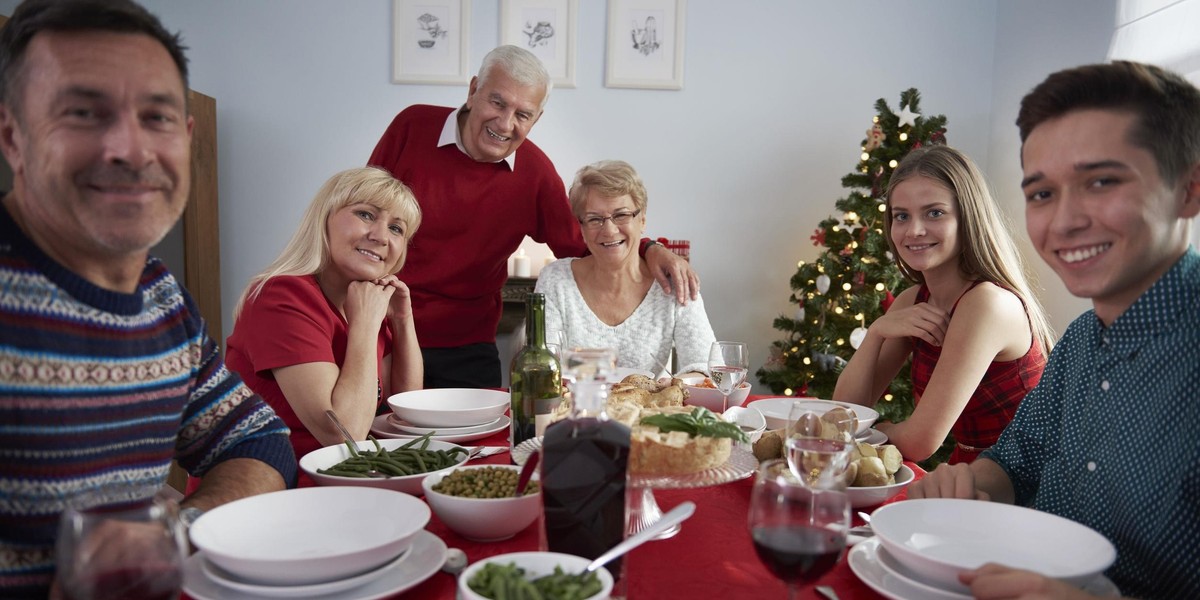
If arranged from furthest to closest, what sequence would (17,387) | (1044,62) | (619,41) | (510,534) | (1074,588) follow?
1. (619,41)
2. (1044,62)
3. (510,534)
4. (17,387)
5. (1074,588)

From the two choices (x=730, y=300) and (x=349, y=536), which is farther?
(x=730, y=300)

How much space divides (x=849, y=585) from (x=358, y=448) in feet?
3.04

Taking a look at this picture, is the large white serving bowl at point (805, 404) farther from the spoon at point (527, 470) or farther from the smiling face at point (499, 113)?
the smiling face at point (499, 113)

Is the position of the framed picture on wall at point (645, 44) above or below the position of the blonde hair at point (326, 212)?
above

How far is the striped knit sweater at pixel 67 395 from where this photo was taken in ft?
3.27

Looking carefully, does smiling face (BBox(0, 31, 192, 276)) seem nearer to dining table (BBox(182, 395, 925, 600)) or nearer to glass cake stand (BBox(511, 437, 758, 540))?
dining table (BBox(182, 395, 925, 600))

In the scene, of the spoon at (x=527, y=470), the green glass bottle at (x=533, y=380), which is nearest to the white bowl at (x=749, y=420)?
the green glass bottle at (x=533, y=380)

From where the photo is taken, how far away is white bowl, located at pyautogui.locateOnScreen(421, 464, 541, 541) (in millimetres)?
1077

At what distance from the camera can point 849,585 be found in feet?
3.35

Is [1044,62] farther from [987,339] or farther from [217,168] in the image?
[217,168]

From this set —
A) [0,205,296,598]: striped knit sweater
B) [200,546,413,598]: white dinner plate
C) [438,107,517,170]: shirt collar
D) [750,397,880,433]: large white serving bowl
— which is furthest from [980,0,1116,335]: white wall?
[0,205,296,598]: striped knit sweater

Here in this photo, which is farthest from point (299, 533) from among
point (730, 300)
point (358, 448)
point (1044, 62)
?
point (1044, 62)

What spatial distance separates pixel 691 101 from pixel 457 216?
2450 mm

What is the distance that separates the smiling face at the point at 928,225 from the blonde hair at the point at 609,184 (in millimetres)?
923
